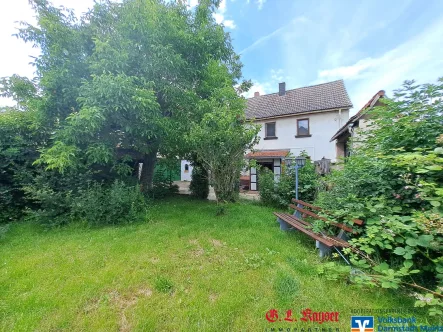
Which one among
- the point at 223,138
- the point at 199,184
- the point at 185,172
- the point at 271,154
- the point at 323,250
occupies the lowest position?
the point at 323,250

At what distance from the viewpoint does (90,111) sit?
4508 mm

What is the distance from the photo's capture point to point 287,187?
23.7ft

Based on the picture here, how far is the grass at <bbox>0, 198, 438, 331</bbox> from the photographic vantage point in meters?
2.07

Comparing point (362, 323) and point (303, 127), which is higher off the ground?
point (303, 127)

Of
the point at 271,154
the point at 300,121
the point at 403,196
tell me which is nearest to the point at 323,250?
the point at 403,196

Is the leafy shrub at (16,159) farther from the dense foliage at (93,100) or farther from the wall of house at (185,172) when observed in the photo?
the wall of house at (185,172)

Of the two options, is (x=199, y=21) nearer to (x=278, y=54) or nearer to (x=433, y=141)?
(x=278, y=54)

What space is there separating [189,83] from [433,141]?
664cm

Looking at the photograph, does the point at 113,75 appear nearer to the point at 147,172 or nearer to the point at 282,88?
the point at 147,172

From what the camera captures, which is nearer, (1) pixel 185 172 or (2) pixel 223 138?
(2) pixel 223 138

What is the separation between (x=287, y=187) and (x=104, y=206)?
6.16 metres

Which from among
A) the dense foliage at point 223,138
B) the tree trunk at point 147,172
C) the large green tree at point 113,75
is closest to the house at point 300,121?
the dense foliage at point 223,138

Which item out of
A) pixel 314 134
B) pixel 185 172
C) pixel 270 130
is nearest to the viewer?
pixel 314 134

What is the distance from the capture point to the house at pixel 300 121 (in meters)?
11.5
